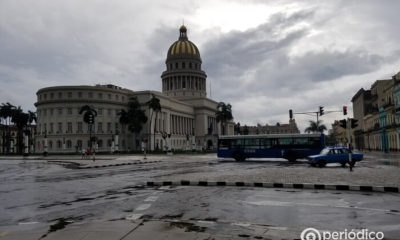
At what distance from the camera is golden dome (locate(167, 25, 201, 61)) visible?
440ft

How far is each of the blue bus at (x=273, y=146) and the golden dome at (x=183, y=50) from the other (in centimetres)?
9902

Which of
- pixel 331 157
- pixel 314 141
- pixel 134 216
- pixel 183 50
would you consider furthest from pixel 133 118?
pixel 134 216

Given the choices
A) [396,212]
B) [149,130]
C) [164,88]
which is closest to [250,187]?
[396,212]

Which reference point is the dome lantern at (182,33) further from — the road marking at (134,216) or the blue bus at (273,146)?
the road marking at (134,216)

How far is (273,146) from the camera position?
117ft

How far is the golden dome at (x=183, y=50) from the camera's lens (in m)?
134

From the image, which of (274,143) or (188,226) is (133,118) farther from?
(188,226)

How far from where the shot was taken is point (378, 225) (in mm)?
7109

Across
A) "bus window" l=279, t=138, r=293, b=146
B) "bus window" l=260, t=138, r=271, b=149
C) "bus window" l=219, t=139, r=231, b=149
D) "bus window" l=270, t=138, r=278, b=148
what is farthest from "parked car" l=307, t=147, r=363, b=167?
"bus window" l=219, t=139, r=231, b=149

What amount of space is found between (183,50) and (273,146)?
10455cm

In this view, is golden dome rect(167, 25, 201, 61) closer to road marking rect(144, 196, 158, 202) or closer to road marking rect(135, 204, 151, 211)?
road marking rect(144, 196, 158, 202)

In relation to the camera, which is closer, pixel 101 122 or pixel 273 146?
pixel 273 146

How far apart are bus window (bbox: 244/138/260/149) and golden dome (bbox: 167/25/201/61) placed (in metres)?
101

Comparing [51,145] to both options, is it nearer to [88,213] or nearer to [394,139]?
[394,139]
